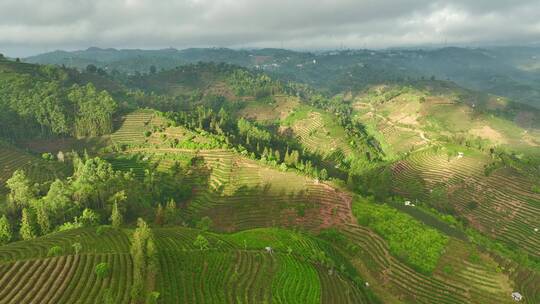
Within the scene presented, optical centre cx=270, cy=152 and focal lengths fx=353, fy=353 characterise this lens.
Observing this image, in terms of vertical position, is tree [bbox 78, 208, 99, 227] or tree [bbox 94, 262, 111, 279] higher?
tree [bbox 94, 262, 111, 279]

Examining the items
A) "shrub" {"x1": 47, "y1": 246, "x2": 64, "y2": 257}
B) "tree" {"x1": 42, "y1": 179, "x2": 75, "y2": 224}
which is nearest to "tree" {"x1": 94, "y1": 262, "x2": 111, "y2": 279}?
"shrub" {"x1": 47, "y1": 246, "x2": 64, "y2": 257}

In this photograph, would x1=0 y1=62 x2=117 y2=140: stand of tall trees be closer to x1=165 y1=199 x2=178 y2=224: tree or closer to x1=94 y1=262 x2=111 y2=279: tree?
x1=165 y1=199 x2=178 y2=224: tree

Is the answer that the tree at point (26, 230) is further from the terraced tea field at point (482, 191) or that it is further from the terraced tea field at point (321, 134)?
the terraced tea field at point (321, 134)

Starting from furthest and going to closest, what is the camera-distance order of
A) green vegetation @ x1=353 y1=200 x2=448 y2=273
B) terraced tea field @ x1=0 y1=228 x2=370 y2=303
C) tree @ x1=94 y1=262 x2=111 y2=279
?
green vegetation @ x1=353 y1=200 x2=448 y2=273
tree @ x1=94 y1=262 x2=111 y2=279
terraced tea field @ x1=0 y1=228 x2=370 y2=303

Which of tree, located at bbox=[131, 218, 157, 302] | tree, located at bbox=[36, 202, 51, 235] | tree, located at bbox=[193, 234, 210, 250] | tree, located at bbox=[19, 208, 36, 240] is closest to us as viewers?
tree, located at bbox=[131, 218, 157, 302]

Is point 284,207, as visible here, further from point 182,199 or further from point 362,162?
point 362,162

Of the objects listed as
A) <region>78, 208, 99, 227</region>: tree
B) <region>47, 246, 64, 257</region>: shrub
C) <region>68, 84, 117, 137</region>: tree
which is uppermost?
<region>68, 84, 117, 137</region>: tree

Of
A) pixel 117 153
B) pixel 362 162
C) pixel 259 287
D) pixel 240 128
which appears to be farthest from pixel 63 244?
pixel 362 162

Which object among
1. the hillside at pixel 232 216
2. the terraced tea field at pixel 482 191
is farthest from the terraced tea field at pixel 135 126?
the terraced tea field at pixel 482 191

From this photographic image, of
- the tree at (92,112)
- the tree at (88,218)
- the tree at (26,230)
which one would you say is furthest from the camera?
the tree at (92,112)

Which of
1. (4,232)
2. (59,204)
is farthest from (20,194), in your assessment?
(4,232)
